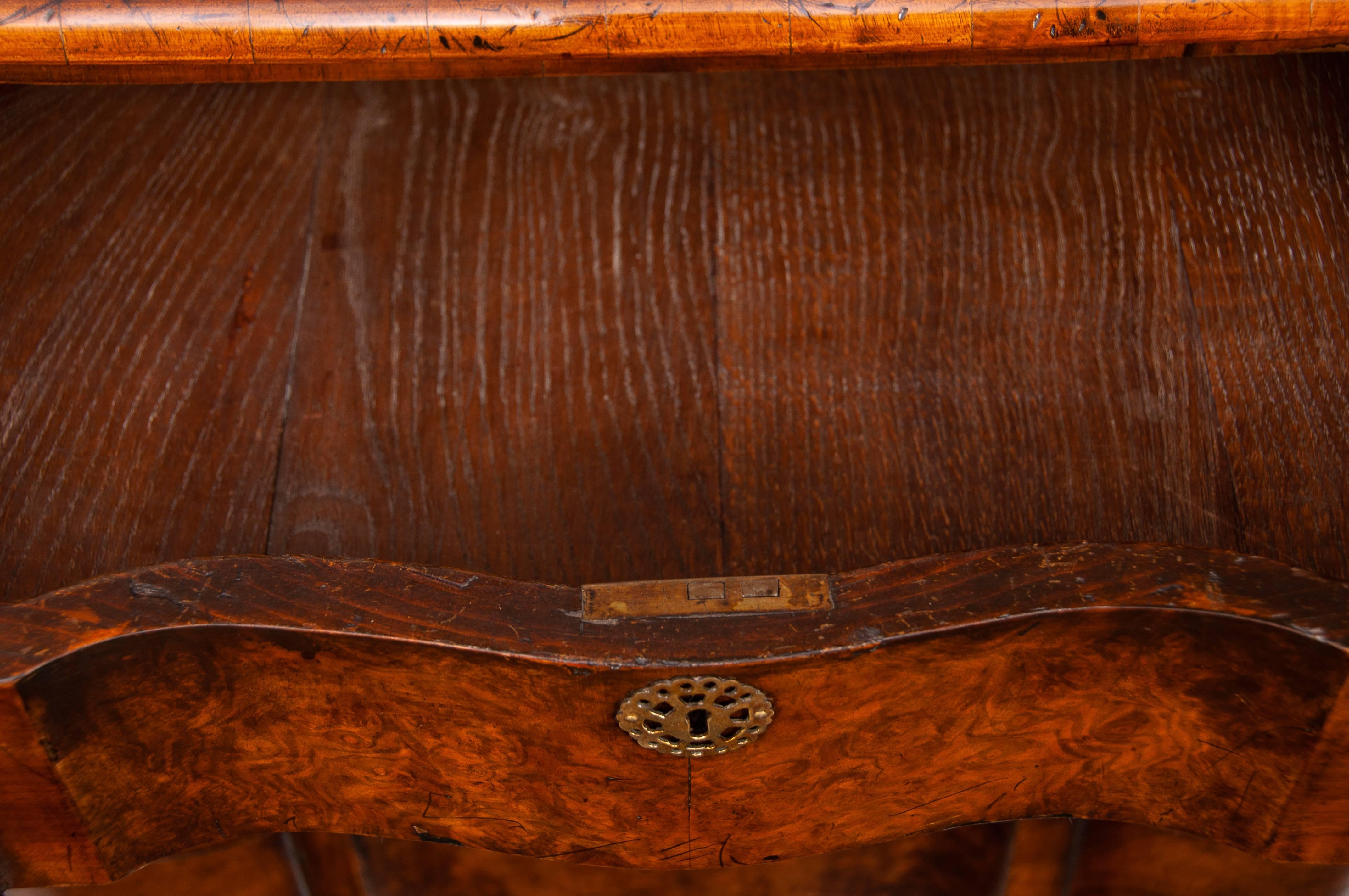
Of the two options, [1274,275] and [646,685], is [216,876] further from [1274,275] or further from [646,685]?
[1274,275]

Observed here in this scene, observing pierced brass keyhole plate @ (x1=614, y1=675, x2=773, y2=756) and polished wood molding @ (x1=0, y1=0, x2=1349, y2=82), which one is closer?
pierced brass keyhole plate @ (x1=614, y1=675, x2=773, y2=756)

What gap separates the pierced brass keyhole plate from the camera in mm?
536

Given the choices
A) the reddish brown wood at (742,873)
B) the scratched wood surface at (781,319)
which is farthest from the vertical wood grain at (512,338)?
the reddish brown wood at (742,873)

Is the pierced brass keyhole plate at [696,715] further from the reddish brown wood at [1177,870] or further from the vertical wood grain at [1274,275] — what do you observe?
the vertical wood grain at [1274,275]

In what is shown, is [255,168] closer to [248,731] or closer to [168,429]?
[168,429]

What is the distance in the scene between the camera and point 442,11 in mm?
676

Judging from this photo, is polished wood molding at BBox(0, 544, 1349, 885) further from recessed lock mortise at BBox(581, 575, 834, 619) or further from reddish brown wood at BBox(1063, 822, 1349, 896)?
reddish brown wood at BBox(1063, 822, 1349, 896)

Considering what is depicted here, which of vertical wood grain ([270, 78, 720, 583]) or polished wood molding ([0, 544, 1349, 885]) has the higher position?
vertical wood grain ([270, 78, 720, 583])

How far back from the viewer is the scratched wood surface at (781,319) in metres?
0.81

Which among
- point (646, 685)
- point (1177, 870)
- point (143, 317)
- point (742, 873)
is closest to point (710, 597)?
point (646, 685)

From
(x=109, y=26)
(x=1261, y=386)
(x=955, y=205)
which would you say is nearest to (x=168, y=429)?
(x=109, y=26)

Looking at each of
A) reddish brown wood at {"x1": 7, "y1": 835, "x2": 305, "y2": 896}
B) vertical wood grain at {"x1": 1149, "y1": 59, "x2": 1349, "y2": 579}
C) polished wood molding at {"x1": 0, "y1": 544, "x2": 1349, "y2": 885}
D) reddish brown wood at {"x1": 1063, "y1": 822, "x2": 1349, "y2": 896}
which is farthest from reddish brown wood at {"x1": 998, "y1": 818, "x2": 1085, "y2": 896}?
reddish brown wood at {"x1": 7, "y1": 835, "x2": 305, "y2": 896}

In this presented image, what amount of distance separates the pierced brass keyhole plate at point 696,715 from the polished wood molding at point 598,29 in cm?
38

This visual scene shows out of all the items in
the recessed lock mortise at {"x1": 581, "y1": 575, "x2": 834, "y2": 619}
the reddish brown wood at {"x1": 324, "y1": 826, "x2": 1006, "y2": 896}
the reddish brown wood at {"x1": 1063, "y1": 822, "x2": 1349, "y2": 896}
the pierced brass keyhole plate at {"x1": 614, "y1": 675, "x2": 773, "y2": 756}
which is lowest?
the reddish brown wood at {"x1": 1063, "y1": 822, "x2": 1349, "y2": 896}
